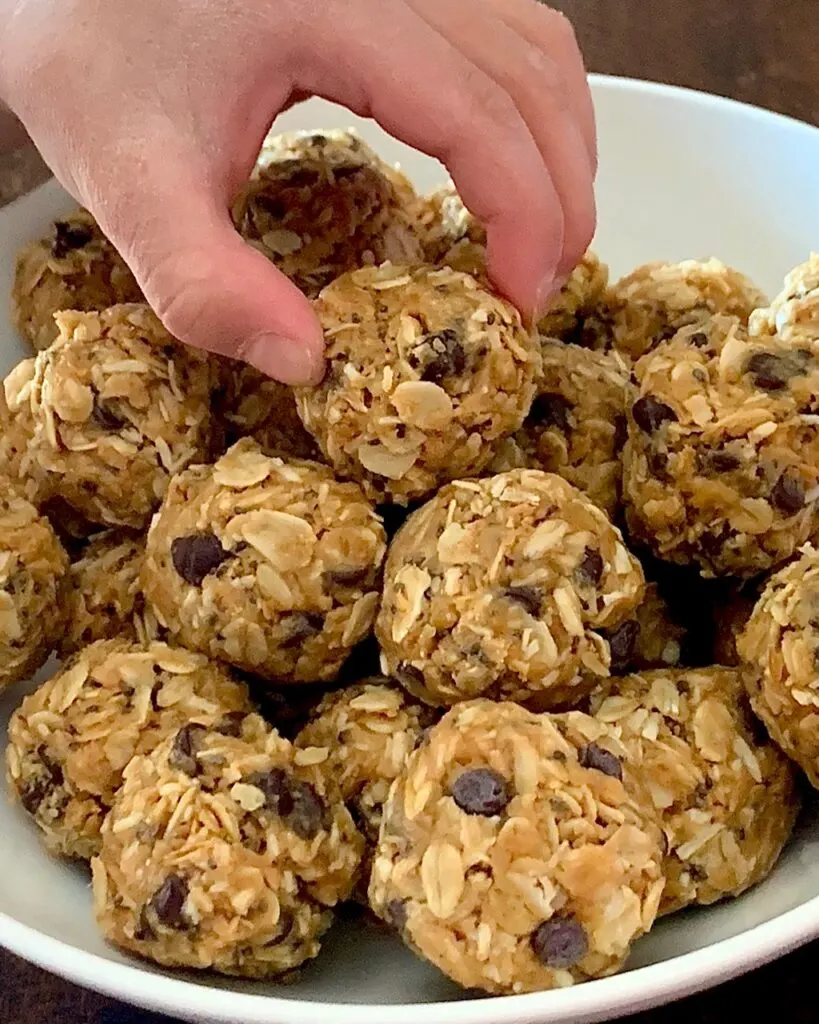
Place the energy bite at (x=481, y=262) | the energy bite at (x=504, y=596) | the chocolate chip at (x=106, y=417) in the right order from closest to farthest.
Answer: the energy bite at (x=504, y=596)
the chocolate chip at (x=106, y=417)
the energy bite at (x=481, y=262)

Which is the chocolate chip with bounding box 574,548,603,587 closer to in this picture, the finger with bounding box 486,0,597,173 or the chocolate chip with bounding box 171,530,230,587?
the chocolate chip with bounding box 171,530,230,587

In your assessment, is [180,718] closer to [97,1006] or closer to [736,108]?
[97,1006]

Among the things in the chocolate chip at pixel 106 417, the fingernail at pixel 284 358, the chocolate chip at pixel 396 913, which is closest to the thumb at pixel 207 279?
the fingernail at pixel 284 358

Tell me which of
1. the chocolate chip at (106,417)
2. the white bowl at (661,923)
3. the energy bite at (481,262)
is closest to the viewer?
the white bowl at (661,923)

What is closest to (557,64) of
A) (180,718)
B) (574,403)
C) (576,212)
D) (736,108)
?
(576,212)

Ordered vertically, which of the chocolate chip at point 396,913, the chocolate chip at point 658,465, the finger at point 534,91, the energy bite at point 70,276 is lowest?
the chocolate chip at point 396,913

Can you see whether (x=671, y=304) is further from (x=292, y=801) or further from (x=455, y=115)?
(x=292, y=801)

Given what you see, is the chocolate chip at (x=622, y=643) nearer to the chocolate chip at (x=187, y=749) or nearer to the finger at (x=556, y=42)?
the chocolate chip at (x=187, y=749)
